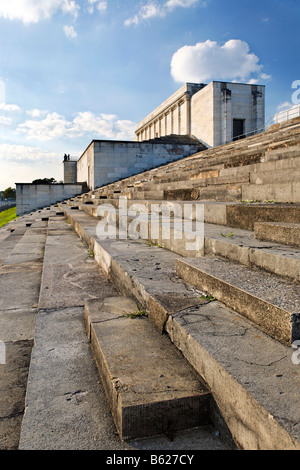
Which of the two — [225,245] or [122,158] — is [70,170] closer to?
[122,158]

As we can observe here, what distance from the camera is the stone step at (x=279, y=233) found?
207 centimetres

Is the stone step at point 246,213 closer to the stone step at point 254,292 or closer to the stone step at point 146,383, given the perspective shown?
the stone step at point 254,292

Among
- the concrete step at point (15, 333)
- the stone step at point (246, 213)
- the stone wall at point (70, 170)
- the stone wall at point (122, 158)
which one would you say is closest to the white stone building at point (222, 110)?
the stone wall at point (122, 158)

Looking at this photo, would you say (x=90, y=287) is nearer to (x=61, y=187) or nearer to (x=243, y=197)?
(x=243, y=197)

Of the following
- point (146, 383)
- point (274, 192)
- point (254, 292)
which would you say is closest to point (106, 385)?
point (146, 383)

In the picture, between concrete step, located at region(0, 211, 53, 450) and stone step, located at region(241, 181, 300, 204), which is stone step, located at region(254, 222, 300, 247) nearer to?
stone step, located at region(241, 181, 300, 204)

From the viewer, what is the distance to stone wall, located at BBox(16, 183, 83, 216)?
1928 centimetres

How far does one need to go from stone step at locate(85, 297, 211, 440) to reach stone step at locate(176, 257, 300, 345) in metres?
0.40

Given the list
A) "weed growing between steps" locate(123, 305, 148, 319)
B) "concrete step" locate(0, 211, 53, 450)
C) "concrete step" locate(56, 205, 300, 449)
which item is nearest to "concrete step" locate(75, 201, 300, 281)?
"concrete step" locate(56, 205, 300, 449)

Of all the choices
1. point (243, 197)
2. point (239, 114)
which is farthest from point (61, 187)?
point (243, 197)

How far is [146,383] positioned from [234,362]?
38cm

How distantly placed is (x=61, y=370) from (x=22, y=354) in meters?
0.47

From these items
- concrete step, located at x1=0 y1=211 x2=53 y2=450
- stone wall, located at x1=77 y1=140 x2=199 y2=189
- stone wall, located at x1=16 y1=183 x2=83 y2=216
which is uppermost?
stone wall, located at x1=77 y1=140 x2=199 y2=189

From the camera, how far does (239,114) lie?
20484mm
